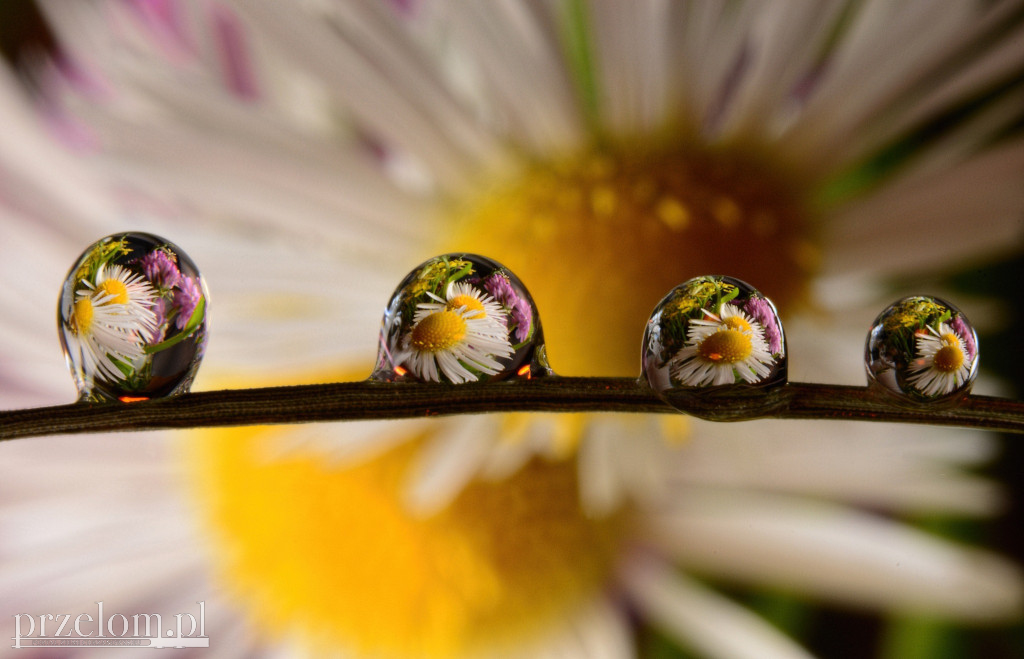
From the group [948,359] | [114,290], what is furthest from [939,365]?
[114,290]

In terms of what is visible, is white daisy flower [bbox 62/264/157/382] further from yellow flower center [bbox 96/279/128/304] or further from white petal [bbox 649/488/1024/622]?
white petal [bbox 649/488/1024/622]

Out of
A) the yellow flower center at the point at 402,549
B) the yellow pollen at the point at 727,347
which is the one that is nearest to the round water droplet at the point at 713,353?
the yellow pollen at the point at 727,347

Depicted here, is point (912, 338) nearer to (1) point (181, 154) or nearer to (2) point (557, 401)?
(2) point (557, 401)

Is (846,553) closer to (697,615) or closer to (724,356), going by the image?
(697,615)

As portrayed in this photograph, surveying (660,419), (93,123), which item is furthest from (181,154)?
(660,419)

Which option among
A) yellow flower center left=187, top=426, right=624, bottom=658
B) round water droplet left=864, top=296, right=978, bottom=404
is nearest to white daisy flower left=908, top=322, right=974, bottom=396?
round water droplet left=864, top=296, right=978, bottom=404

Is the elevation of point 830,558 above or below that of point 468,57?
below
